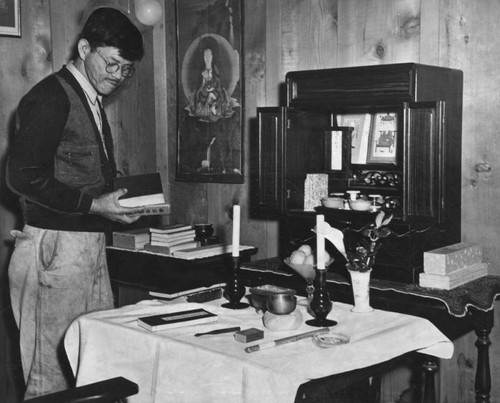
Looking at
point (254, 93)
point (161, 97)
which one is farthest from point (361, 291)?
point (161, 97)

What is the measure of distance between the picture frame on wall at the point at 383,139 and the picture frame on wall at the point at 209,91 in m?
1.13

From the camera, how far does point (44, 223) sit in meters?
3.22

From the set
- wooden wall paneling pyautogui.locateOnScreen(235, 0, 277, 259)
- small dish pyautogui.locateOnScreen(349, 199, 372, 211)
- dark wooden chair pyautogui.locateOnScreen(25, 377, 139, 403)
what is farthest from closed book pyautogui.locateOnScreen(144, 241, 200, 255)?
dark wooden chair pyautogui.locateOnScreen(25, 377, 139, 403)

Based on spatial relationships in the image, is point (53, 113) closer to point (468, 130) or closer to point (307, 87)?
point (307, 87)

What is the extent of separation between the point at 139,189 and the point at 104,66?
614 mm

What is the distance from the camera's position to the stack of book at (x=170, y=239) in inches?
170

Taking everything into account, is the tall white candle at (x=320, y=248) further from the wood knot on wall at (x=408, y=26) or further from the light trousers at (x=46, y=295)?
the wood knot on wall at (x=408, y=26)

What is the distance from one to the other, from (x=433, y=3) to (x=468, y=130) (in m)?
0.68

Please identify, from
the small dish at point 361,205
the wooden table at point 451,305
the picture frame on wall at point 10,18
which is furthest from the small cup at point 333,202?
the picture frame on wall at point 10,18

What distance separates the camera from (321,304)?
2.59m

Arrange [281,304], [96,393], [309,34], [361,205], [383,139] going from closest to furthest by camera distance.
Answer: [96,393] < [281,304] < [361,205] < [383,139] < [309,34]

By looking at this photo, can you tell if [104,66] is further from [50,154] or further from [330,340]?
[330,340]

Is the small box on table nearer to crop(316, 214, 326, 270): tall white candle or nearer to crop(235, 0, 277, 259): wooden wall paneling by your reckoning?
crop(316, 214, 326, 270): tall white candle

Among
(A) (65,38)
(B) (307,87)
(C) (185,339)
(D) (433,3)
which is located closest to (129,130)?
(A) (65,38)
